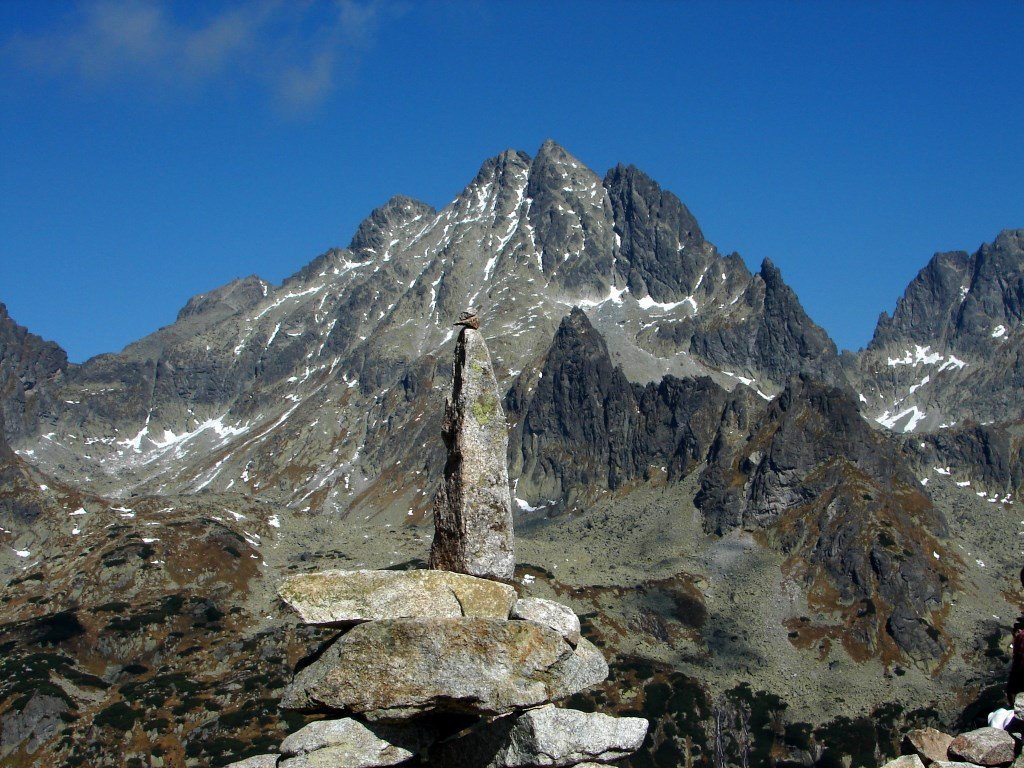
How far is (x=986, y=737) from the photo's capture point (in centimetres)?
1881

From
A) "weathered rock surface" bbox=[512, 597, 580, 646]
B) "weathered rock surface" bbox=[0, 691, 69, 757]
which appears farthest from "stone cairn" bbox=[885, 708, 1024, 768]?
"weathered rock surface" bbox=[0, 691, 69, 757]

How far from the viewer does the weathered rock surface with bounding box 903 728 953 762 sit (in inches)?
774

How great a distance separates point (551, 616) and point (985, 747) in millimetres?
8782

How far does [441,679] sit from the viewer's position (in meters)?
19.5

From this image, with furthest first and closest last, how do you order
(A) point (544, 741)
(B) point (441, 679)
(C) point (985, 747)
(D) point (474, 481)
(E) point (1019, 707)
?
(D) point (474, 481) < (A) point (544, 741) < (B) point (441, 679) < (E) point (1019, 707) < (C) point (985, 747)

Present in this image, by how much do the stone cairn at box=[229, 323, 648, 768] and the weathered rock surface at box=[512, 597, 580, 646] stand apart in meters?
0.03

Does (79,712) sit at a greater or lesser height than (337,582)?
greater

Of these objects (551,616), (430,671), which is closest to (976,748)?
(551,616)

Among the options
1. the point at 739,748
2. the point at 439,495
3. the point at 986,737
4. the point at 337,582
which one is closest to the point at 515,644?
the point at 337,582

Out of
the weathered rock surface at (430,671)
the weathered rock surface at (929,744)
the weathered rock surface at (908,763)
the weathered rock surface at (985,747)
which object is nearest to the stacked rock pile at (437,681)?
the weathered rock surface at (430,671)

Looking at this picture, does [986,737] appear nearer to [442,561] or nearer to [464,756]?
[464,756]

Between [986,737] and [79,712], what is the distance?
19188 cm

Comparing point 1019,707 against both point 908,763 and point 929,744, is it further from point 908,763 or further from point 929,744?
point 908,763

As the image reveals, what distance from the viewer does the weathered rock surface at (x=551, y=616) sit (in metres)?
21.2
